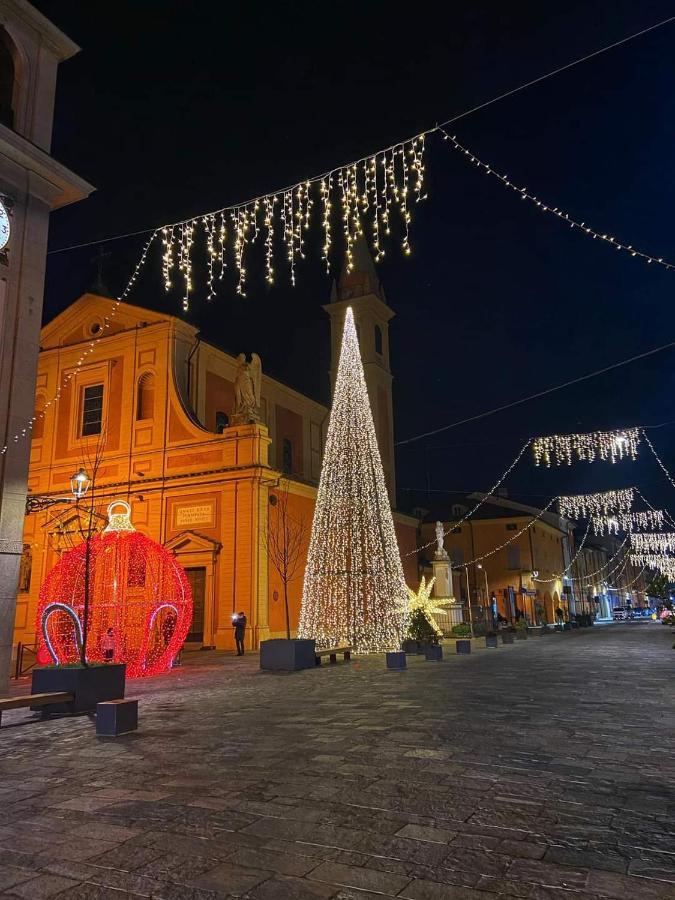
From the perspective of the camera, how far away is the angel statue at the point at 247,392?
77.8 ft

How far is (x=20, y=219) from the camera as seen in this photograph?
12.1 metres

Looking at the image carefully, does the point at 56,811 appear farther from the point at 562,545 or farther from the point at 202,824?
the point at 562,545

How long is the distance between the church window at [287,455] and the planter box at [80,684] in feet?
70.0

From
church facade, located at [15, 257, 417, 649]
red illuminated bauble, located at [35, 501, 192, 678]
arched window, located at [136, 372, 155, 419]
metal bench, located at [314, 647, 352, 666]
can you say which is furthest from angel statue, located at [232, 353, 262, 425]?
metal bench, located at [314, 647, 352, 666]

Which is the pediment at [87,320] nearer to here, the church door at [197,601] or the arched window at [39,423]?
the arched window at [39,423]

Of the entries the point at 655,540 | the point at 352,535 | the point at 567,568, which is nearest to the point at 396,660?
the point at 352,535

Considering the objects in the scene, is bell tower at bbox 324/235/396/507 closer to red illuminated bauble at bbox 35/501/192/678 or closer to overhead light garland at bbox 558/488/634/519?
overhead light garland at bbox 558/488/634/519

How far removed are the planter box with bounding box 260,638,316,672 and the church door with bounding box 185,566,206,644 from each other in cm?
811

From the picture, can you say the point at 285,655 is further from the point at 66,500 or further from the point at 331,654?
the point at 66,500

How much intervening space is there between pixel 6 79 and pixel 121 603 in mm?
10881

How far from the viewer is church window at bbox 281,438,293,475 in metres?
31.0

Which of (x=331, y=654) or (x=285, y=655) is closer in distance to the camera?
(x=285, y=655)

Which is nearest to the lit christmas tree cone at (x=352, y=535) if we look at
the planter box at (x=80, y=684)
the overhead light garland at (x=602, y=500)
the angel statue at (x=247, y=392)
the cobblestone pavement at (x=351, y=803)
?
the angel statue at (x=247, y=392)

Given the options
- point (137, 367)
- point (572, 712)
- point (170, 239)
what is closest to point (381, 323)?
point (137, 367)
